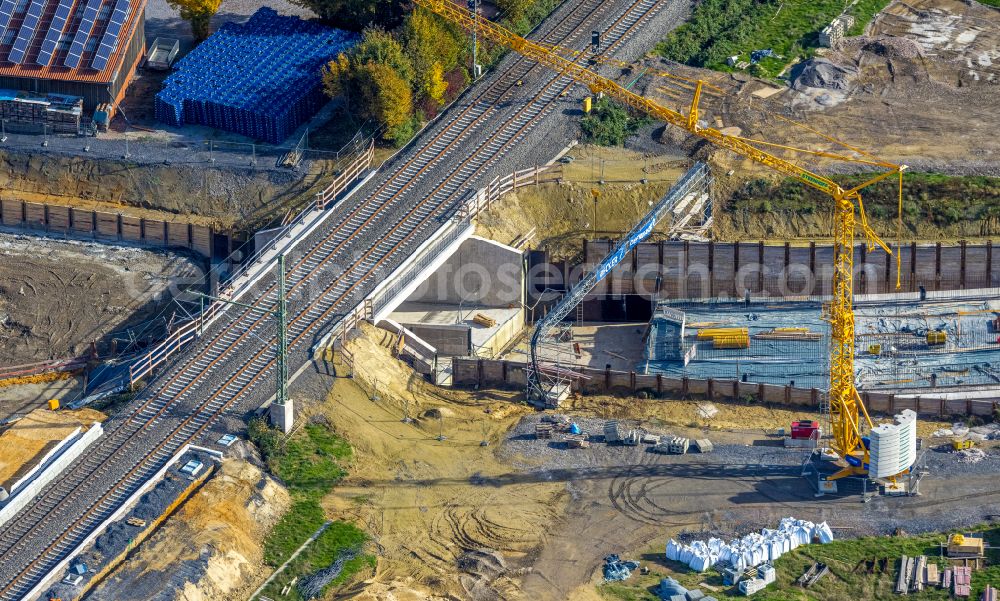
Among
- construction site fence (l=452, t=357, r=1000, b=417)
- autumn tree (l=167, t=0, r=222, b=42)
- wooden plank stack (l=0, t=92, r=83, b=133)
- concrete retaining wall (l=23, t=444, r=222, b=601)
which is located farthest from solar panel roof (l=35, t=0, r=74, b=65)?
→ concrete retaining wall (l=23, t=444, r=222, b=601)

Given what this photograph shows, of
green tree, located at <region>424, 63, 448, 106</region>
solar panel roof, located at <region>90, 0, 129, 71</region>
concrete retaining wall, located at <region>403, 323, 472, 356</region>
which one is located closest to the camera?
concrete retaining wall, located at <region>403, 323, 472, 356</region>

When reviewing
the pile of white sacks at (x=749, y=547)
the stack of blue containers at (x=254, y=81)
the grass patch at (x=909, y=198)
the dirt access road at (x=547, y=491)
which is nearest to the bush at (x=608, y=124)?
the grass patch at (x=909, y=198)

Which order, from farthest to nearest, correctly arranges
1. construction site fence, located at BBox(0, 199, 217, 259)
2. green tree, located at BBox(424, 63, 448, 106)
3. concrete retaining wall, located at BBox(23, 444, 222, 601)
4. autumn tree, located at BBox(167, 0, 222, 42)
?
autumn tree, located at BBox(167, 0, 222, 42)
green tree, located at BBox(424, 63, 448, 106)
construction site fence, located at BBox(0, 199, 217, 259)
concrete retaining wall, located at BBox(23, 444, 222, 601)

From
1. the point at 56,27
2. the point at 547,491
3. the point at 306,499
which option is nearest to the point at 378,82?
the point at 56,27

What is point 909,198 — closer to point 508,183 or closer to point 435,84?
point 508,183

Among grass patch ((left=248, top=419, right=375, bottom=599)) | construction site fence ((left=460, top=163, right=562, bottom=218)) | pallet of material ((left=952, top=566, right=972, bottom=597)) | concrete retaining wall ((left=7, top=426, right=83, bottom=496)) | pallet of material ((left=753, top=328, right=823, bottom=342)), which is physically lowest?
pallet of material ((left=952, top=566, right=972, bottom=597))

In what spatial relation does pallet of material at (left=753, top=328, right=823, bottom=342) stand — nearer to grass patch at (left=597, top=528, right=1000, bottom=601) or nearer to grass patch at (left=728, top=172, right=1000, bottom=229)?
grass patch at (left=728, top=172, right=1000, bottom=229)

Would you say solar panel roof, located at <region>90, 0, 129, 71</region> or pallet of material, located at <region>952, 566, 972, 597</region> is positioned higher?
solar panel roof, located at <region>90, 0, 129, 71</region>
